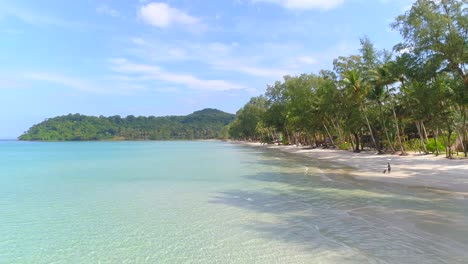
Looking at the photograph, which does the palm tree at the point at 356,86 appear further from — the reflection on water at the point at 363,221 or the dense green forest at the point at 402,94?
A: the reflection on water at the point at 363,221

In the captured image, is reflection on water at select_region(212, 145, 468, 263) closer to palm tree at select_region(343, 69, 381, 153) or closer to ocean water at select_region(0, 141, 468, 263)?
ocean water at select_region(0, 141, 468, 263)

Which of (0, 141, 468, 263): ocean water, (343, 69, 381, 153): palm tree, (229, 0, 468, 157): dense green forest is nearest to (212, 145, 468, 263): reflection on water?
(0, 141, 468, 263): ocean water

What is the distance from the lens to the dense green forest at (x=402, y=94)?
647 inches

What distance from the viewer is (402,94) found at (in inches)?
1304

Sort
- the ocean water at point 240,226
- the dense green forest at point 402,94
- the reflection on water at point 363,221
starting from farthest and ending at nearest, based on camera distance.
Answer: the dense green forest at point 402,94
the ocean water at point 240,226
the reflection on water at point 363,221

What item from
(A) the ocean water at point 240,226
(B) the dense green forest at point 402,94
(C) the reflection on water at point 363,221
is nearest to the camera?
(C) the reflection on water at point 363,221

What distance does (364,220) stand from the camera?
10.1 meters

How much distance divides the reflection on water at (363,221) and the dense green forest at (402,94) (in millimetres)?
7163

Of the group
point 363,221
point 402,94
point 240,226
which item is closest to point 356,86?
point 402,94

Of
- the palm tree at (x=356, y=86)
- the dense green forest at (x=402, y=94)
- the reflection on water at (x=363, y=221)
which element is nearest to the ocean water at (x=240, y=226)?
the reflection on water at (x=363, y=221)

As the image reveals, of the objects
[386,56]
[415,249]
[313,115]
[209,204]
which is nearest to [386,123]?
[386,56]

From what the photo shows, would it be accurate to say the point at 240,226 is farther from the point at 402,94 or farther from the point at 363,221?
the point at 402,94

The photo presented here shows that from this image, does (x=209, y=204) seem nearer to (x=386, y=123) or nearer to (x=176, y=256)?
(x=176, y=256)

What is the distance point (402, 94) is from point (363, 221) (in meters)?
27.3
